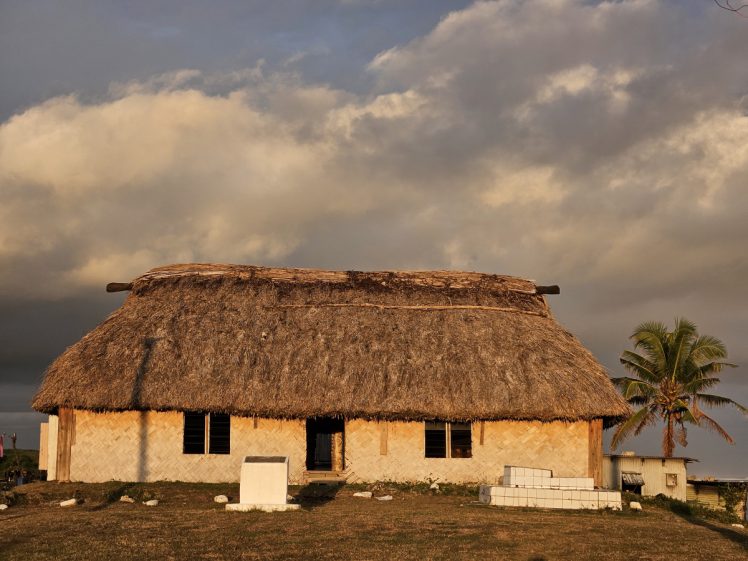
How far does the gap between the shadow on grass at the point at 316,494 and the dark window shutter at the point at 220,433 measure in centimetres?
267

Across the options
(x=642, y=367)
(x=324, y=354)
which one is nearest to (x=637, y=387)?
(x=642, y=367)

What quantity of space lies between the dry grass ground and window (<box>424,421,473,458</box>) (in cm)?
393

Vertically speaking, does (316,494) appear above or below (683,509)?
above

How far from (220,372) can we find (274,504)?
7.23 meters

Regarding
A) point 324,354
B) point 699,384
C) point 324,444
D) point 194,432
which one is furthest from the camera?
point 699,384

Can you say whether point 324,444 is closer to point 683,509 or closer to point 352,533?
point 683,509

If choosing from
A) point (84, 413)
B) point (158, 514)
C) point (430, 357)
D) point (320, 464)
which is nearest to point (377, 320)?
point (430, 357)

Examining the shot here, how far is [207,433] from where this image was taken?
83.3 ft

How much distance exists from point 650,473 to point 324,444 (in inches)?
478

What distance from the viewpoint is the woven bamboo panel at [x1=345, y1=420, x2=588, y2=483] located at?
25625mm

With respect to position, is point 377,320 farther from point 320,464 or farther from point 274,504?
point 274,504

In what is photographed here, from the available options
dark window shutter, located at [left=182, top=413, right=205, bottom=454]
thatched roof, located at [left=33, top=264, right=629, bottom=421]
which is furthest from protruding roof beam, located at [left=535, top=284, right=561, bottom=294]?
dark window shutter, located at [left=182, top=413, right=205, bottom=454]

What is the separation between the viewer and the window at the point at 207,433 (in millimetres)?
25381

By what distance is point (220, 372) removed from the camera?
84.1ft
